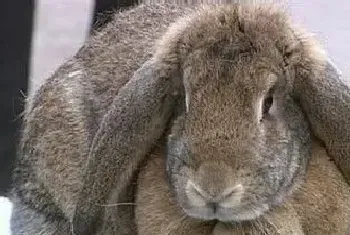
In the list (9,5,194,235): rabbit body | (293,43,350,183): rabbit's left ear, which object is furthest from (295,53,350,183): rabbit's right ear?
(9,5,194,235): rabbit body

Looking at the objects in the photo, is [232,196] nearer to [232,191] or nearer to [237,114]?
[232,191]

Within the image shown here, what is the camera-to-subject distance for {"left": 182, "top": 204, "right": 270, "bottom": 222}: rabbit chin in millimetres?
1812

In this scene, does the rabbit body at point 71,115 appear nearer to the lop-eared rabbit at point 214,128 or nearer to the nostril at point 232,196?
the lop-eared rabbit at point 214,128

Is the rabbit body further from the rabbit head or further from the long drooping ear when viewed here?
the rabbit head

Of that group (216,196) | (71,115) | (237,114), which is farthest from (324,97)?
(71,115)

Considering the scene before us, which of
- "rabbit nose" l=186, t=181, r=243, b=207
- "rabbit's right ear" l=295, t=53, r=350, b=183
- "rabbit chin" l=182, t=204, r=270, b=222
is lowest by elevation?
"rabbit chin" l=182, t=204, r=270, b=222

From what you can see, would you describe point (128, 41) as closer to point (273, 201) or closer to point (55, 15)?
point (273, 201)

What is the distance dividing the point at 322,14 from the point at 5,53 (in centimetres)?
84

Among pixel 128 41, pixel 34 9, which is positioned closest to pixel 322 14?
pixel 34 9

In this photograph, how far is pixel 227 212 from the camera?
181cm

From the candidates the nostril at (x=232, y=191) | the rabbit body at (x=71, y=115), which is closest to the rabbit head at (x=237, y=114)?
the nostril at (x=232, y=191)

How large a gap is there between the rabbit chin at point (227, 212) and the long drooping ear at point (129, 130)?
0.58ft

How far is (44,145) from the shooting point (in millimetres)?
2338

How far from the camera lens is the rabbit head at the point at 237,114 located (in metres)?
1.80
